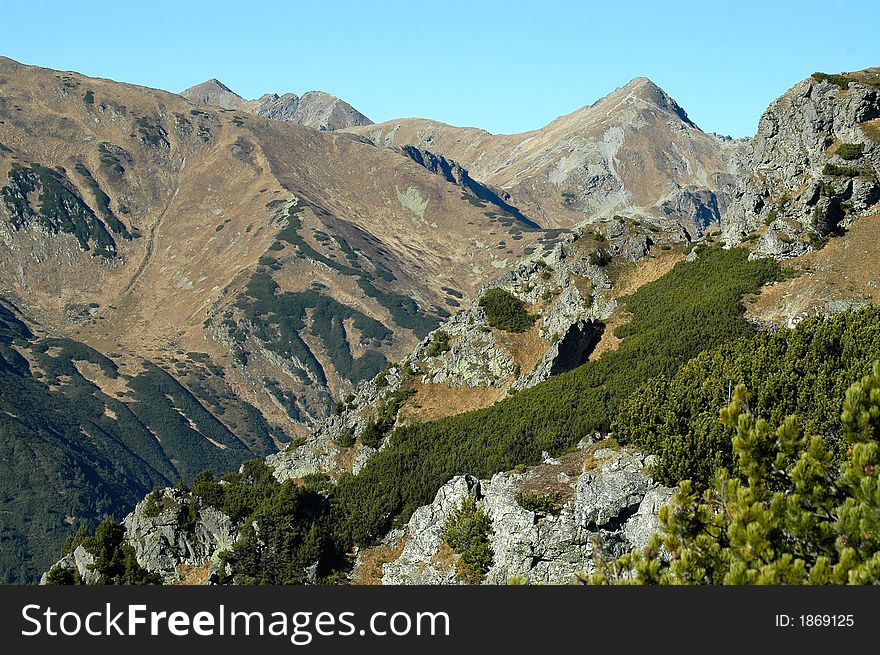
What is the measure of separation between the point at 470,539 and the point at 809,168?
194 ft

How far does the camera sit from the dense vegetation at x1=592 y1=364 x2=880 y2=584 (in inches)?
692

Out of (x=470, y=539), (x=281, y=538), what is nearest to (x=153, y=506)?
(x=281, y=538)

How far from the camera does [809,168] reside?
80.8 m

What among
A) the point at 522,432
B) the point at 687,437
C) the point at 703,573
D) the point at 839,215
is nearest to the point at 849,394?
the point at 703,573

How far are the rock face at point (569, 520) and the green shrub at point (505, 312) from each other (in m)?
39.0

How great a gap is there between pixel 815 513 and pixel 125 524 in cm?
6856

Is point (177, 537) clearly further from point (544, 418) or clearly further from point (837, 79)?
point (837, 79)

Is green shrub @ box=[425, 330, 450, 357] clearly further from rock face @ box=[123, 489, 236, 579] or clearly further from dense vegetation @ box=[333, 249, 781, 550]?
rock face @ box=[123, 489, 236, 579]

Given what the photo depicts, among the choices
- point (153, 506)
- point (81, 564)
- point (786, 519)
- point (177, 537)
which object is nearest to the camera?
point (786, 519)

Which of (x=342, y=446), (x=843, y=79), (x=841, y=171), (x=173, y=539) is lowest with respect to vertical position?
(x=173, y=539)

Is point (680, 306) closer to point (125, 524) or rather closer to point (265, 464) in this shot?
point (265, 464)

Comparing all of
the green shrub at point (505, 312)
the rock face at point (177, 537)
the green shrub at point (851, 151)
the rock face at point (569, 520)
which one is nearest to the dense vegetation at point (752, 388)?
the rock face at point (569, 520)

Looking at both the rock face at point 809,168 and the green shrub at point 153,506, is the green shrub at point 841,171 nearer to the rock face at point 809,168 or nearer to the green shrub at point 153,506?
the rock face at point 809,168

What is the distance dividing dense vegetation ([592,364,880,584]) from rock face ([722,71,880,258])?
58.3 meters
